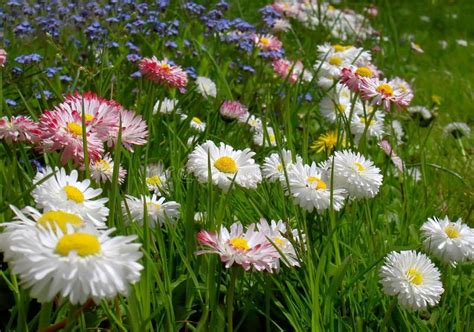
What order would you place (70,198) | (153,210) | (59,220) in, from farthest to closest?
1. (153,210)
2. (70,198)
3. (59,220)

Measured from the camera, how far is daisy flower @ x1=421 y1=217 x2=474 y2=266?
1.52 metres

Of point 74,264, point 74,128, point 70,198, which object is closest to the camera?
point 74,264

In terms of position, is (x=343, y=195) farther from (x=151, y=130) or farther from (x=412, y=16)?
(x=412, y=16)

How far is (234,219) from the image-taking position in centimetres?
176

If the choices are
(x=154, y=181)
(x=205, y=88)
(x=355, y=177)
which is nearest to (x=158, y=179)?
(x=154, y=181)

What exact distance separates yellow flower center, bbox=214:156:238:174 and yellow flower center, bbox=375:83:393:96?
1.61 feet

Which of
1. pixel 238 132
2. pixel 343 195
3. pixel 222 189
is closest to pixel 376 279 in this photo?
pixel 343 195

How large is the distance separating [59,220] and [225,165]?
0.64 meters

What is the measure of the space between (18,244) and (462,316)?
3.62ft

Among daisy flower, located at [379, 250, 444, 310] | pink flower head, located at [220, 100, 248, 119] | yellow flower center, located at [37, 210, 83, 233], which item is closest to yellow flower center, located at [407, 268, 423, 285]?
daisy flower, located at [379, 250, 444, 310]

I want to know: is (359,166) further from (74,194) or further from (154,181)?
(74,194)

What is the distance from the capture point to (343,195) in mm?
1568

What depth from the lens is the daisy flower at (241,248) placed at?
3.86ft

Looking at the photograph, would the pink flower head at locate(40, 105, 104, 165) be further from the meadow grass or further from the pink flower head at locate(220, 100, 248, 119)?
the pink flower head at locate(220, 100, 248, 119)
